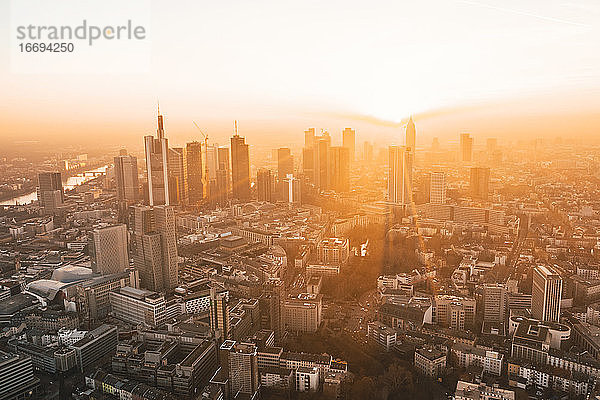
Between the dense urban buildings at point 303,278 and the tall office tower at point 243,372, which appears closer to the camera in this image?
the tall office tower at point 243,372

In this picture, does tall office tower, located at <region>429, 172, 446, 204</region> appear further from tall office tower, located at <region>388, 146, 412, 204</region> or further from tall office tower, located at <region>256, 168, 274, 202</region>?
tall office tower, located at <region>256, 168, 274, 202</region>

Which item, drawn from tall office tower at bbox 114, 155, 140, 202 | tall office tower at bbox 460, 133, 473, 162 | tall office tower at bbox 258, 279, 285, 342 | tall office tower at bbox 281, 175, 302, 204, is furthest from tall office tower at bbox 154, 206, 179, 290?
tall office tower at bbox 281, 175, 302, 204

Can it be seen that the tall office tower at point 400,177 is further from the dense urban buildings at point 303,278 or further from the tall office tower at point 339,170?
the tall office tower at point 339,170

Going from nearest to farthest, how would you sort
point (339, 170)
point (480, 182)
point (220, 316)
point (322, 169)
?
point (220, 316)
point (480, 182)
point (322, 169)
point (339, 170)

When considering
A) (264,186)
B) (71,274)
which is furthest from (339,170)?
(71,274)

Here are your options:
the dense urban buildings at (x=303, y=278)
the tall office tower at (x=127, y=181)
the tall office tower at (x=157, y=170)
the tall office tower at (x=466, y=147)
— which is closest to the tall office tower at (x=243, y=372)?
the dense urban buildings at (x=303, y=278)

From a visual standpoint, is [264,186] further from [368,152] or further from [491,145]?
[491,145]
